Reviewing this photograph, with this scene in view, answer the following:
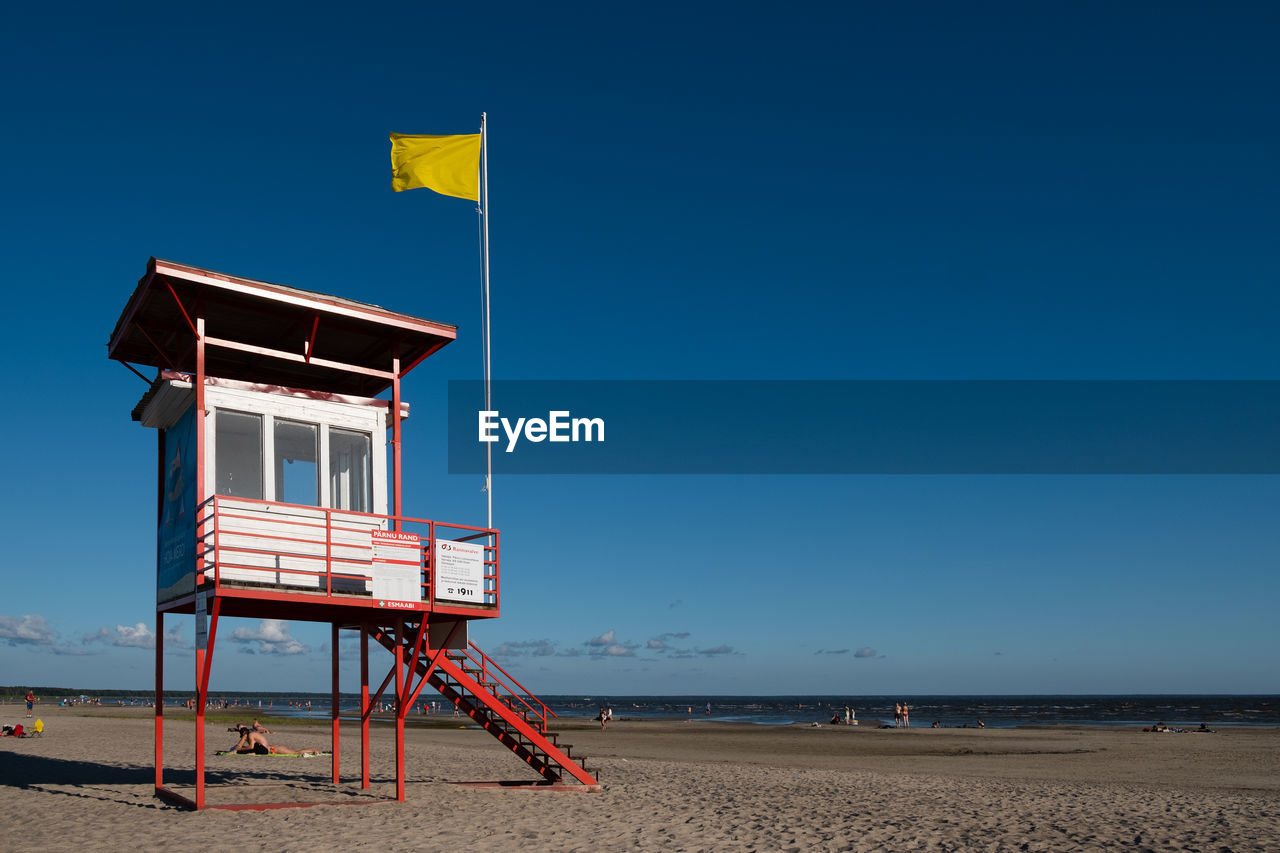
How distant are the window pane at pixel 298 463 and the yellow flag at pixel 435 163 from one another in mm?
5918

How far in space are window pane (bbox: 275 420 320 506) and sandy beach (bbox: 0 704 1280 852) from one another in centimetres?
516

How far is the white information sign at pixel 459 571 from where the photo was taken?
56.5ft

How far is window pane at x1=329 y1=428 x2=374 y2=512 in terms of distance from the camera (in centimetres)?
1745

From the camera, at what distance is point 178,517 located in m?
16.9

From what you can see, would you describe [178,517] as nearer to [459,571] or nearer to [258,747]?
[459,571]

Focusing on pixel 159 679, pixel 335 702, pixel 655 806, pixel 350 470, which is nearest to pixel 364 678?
pixel 335 702

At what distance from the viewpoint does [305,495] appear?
1717 centimetres

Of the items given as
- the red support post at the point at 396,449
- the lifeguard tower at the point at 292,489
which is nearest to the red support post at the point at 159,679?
the lifeguard tower at the point at 292,489

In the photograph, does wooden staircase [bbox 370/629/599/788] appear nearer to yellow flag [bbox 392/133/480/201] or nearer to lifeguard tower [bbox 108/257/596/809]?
lifeguard tower [bbox 108/257/596/809]

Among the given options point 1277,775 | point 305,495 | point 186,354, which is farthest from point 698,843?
point 1277,775

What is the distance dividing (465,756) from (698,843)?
20596mm

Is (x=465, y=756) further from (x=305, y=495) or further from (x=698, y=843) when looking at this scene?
(x=698, y=843)

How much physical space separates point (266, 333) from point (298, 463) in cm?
265

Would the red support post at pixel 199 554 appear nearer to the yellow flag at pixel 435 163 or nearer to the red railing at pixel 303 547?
the red railing at pixel 303 547
